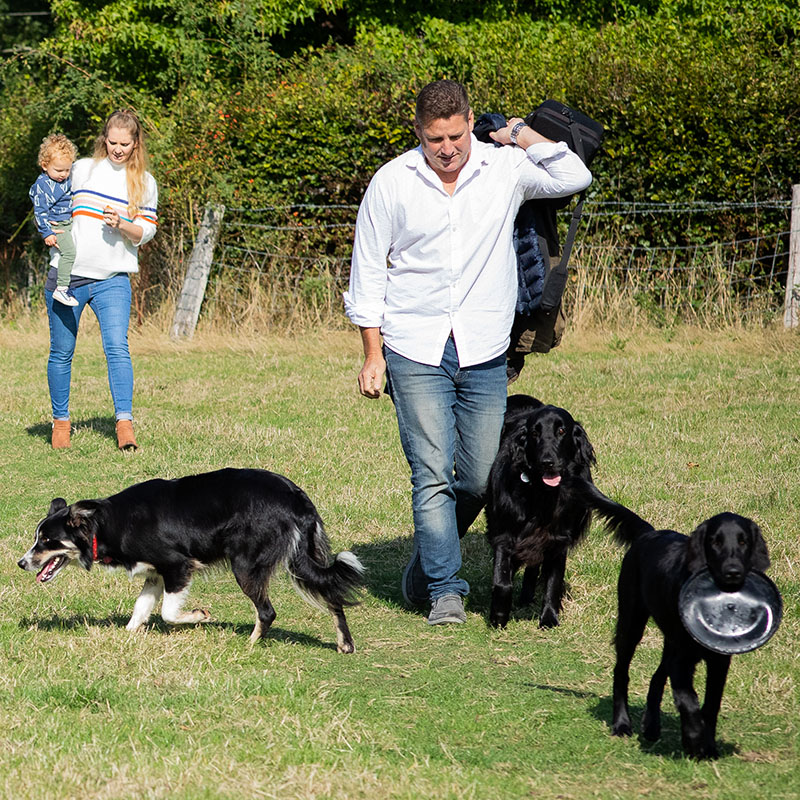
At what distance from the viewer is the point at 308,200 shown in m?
14.8

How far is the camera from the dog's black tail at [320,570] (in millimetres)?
5023

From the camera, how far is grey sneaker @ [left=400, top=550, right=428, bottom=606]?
5.80 m

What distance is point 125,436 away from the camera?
891 centimetres

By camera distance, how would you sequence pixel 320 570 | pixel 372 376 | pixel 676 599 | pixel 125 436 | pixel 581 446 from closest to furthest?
pixel 676 599
pixel 320 570
pixel 372 376
pixel 581 446
pixel 125 436

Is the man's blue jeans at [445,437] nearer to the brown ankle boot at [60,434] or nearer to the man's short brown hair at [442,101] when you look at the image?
the man's short brown hair at [442,101]

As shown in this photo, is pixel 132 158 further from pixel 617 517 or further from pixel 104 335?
pixel 617 517

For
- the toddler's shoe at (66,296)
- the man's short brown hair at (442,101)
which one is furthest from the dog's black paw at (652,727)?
the toddler's shoe at (66,296)

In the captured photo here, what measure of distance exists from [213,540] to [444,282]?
1516 mm

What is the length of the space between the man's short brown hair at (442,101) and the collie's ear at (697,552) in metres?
2.18

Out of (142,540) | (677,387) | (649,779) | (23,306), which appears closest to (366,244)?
(142,540)

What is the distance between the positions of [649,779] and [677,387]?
7.20 meters

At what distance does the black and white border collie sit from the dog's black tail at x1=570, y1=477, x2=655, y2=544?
1.04 meters

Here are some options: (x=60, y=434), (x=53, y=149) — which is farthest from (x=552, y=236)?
(x=53, y=149)

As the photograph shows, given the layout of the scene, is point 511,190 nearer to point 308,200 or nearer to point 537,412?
point 537,412
